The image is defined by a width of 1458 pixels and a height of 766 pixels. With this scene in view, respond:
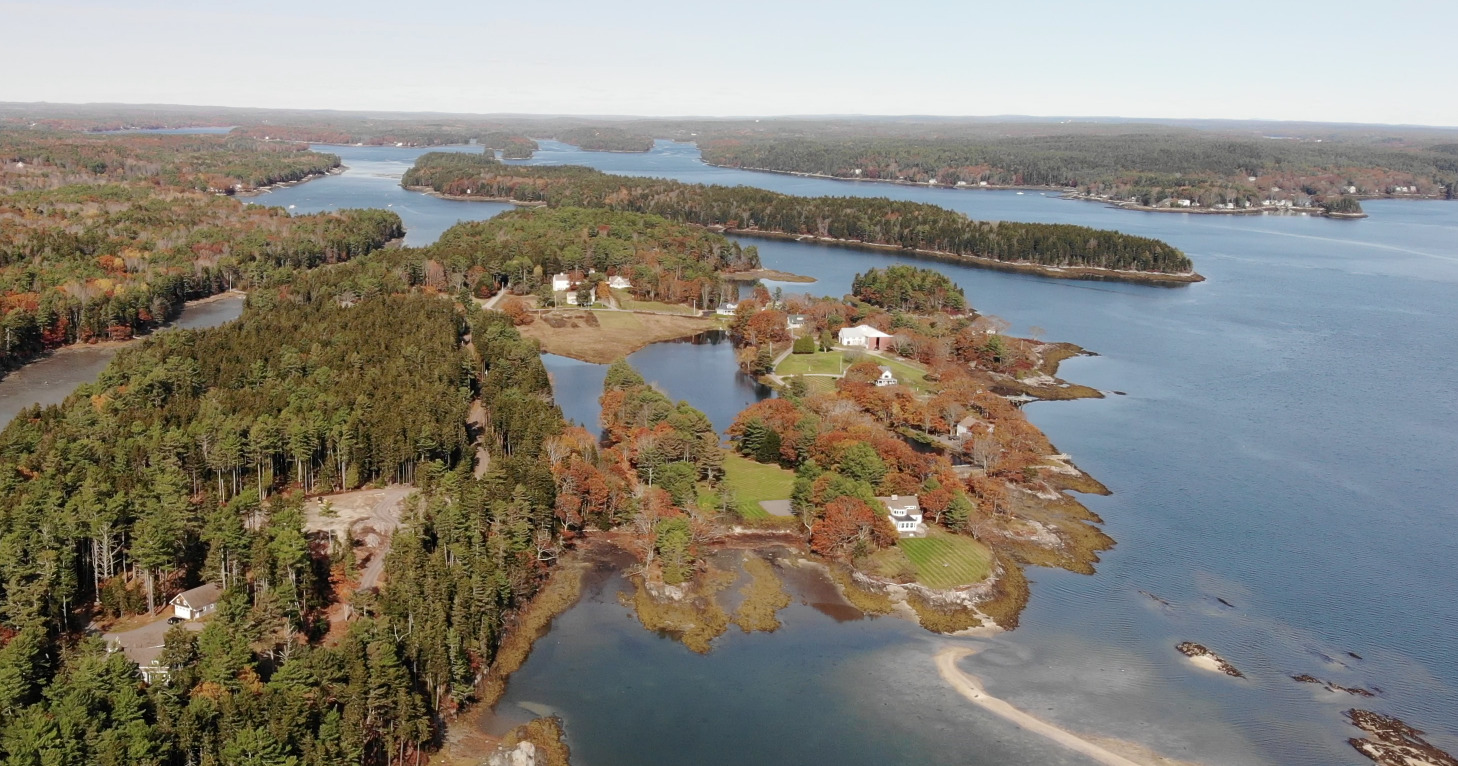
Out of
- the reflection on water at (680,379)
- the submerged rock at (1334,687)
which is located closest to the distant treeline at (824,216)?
the reflection on water at (680,379)

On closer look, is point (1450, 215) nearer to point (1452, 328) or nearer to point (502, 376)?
point (1452, 328)

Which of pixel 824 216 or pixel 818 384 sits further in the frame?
pixel 824 216

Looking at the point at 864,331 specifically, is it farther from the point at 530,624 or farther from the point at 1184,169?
the point at 1184,169

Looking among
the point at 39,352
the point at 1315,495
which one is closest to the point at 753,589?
the point at 1315,495

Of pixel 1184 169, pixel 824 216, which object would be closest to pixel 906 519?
pixel 824 216

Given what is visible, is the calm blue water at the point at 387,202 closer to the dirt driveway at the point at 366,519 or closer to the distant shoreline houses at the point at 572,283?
the distant shoreline houses at the point at 572,283

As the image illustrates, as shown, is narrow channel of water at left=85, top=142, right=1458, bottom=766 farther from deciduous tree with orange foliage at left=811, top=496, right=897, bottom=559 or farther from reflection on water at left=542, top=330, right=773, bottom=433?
deciduous tree with orange foliage at left=811, top=496, right=897, bottom=559

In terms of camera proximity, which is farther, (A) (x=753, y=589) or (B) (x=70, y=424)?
(B) (x=70, y=424)
